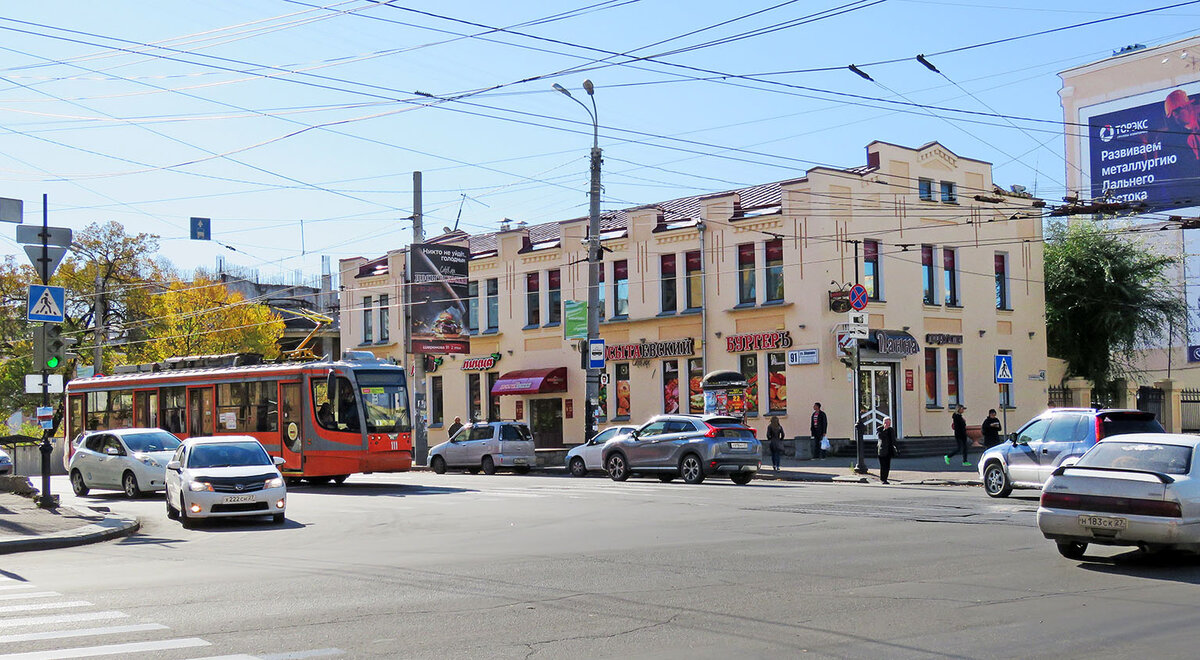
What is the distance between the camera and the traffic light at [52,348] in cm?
2169

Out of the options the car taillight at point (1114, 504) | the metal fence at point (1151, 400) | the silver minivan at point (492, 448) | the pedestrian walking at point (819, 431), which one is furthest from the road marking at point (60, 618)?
the metal fence at point (1151, 400)

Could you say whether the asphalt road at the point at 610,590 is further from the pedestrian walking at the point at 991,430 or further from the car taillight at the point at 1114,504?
the pedestrian walking at the point at 991,430

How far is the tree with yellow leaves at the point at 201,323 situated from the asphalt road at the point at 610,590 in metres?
44.6

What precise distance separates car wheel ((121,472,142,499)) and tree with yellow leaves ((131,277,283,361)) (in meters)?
34.8

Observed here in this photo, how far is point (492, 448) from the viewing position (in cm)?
3775

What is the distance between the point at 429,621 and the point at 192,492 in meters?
11.7

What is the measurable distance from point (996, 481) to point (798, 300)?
16.8 metres

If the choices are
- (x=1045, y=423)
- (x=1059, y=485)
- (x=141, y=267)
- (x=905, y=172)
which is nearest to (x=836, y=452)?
(x=905, y=172)

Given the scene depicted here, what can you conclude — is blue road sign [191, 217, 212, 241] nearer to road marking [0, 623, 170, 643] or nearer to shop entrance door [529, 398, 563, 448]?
shop entrance door [529, 398, 563, 448]

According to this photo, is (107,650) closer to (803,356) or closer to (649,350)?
(803,356)

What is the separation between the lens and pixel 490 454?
124ft

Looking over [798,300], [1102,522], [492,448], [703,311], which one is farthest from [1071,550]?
[703,311]

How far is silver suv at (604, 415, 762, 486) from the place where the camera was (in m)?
29.1

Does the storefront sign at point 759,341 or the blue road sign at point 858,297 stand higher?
the blue road sign at point 858,297
